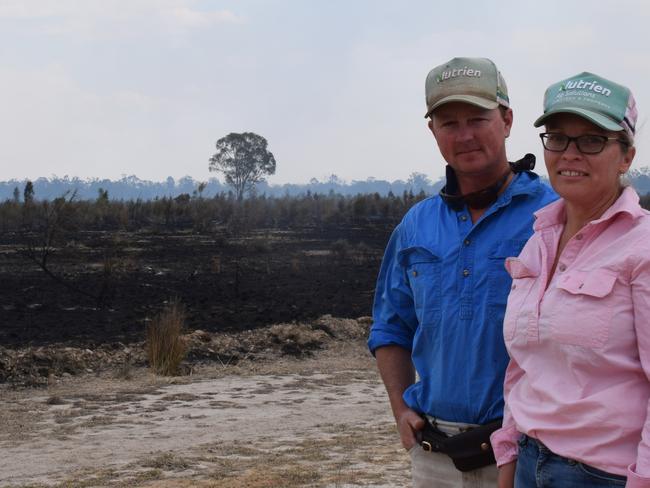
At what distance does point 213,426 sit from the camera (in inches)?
311

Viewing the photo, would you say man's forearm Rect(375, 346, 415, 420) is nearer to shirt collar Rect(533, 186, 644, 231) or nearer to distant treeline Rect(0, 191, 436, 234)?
shirt collar Rect(533, 186, 644, 231)

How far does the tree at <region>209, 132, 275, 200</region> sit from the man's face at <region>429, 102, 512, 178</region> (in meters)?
74.7

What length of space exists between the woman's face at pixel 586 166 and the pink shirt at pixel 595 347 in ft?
0.19

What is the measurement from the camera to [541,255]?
93.1 inches

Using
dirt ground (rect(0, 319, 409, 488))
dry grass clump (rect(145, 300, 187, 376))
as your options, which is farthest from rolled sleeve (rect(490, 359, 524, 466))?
dry grass clump (rect(145, 300, 187, 376))

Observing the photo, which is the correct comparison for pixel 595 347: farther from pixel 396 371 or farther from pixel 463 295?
pixel 396 371

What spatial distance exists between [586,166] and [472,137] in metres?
0.55

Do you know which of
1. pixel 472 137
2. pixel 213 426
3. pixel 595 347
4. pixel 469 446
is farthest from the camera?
pixel 213 426

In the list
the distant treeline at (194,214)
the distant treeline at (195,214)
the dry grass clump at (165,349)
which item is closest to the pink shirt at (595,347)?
the dry grass clump at (165,349)

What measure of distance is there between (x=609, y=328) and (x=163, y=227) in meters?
31.3

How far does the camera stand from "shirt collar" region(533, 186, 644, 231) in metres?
2.19

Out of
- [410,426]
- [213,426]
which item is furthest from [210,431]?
[410,426]

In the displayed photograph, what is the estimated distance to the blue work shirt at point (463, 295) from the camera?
263 centimetres

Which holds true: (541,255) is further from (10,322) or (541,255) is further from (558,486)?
(10,322)
